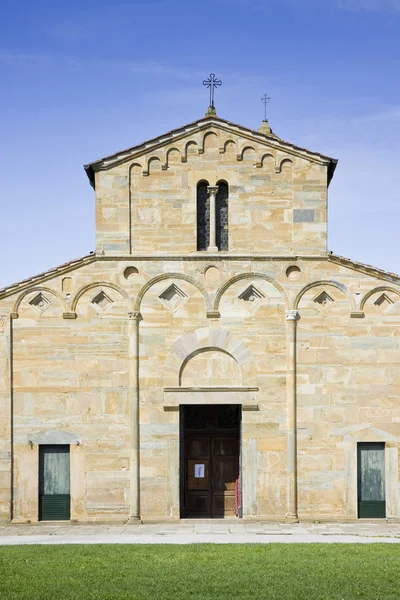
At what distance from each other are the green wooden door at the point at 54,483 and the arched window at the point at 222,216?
6776 mm

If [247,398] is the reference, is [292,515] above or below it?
below

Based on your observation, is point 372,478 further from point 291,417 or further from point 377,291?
Result: point 377,291

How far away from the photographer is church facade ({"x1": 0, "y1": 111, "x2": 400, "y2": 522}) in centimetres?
2209

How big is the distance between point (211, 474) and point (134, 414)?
10.3 ft

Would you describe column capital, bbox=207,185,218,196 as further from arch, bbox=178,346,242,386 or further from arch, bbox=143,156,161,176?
arch, bbox=178,346,242,386

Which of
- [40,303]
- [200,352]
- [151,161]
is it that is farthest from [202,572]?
[151,161]

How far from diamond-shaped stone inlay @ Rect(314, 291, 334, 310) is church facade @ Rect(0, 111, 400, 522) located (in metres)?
0.04

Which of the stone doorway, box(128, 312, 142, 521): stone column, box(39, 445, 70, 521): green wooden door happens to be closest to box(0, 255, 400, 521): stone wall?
box(128, 312, 142, 521): stone column

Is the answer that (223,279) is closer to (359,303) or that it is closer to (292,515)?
(359,303)

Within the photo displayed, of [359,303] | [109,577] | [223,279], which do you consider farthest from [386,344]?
[109,577]

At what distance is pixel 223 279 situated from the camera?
2255 centimetres

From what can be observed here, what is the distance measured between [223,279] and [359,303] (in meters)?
3.64

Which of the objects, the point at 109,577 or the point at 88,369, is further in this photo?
the point at 88,369

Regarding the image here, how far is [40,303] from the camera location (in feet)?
73.8
